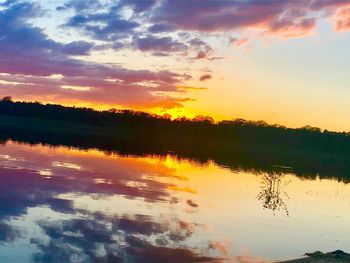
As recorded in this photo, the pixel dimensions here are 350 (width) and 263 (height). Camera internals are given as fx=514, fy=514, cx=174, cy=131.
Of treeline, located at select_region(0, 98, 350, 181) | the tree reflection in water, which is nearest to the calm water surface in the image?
the tree reflection in water

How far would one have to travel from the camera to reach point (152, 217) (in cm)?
1702

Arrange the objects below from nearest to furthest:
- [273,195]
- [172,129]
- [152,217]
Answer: [152,217] < [273,195] < [172,129]

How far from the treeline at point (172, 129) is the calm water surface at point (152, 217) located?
6575 cm

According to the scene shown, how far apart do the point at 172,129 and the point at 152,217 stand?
97915mm

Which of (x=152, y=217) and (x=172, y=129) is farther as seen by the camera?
(x=172, y=129)

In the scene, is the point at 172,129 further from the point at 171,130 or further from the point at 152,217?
the point at 152,217

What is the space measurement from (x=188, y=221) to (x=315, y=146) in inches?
3505

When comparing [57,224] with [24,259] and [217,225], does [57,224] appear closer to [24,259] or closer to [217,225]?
[24,259]

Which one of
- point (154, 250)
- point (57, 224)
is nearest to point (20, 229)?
point (57, 224)

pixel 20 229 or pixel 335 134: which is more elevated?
pixel 335 134

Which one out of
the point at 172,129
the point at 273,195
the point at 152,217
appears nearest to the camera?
the point at 152,217

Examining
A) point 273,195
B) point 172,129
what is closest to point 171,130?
point 172,129

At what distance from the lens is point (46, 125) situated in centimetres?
12069

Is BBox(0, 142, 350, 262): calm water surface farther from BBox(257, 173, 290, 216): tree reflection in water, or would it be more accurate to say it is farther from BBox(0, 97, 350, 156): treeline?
BBox(0, 97, 350, 156): treeline
